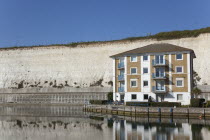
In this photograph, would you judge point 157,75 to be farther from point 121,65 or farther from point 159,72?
point 121,65

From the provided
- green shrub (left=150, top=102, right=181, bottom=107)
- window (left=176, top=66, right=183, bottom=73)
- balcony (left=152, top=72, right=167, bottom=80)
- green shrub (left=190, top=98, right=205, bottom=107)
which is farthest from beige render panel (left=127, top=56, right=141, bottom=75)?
green shrub (left=190, top=98, right=205, bottom=107)

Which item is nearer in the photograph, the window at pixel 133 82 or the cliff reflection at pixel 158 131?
the cliff reflection at pixel 158 131

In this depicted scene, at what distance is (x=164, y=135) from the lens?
18.8 meters

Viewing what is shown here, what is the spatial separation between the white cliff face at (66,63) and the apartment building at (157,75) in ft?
58.2

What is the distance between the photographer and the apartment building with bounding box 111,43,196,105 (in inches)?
1309

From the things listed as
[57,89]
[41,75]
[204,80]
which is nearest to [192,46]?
[204,80]

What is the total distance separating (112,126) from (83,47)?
38.6m

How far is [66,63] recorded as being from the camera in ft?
198

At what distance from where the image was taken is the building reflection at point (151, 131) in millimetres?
18247

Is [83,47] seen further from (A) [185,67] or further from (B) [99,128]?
(B) [99,128]

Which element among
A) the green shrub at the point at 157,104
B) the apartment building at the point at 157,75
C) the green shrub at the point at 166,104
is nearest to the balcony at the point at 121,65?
the apartment building at the point at 157,75

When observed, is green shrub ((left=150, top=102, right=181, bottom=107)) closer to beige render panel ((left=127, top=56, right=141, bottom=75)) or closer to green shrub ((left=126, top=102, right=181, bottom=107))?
green shrub ((left=126, top=102, right=181, bottom=107))

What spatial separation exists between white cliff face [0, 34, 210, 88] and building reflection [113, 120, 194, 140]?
98.9 ft

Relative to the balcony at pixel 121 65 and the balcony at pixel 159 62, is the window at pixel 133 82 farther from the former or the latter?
the balcony at pixel 159 62
